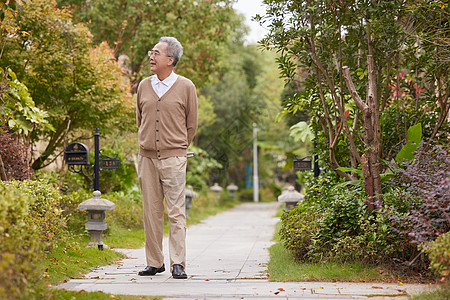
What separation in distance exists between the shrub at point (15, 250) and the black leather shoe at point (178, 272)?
1.56 metres

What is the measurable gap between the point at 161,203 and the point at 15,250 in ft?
7.41

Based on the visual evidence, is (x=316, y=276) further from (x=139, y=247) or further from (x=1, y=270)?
(x=139, y=247)

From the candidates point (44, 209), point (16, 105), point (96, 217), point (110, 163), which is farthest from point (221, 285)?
point (110, 163)

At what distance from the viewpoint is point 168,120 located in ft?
18.2

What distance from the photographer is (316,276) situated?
527 centimetres

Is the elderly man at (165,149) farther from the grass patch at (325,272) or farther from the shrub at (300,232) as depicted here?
the shrub at (300,232)

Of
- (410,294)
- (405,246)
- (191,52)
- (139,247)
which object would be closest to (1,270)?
(410,294)

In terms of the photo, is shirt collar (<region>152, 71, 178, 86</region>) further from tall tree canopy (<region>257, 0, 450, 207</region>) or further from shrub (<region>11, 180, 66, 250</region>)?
shrub (<region>11, 180, 66, 250</region>)

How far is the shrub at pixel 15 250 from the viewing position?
10.8 ft

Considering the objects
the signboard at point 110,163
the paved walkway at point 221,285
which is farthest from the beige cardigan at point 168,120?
the signboard at point 110,163

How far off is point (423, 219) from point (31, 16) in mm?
7902

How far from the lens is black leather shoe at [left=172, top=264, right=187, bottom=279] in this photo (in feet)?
17.6

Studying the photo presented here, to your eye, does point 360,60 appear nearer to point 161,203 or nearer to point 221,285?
point 161,203

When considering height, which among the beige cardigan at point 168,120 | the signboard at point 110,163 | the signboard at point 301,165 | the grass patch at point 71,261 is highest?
the beige cardigan at point 168,120
